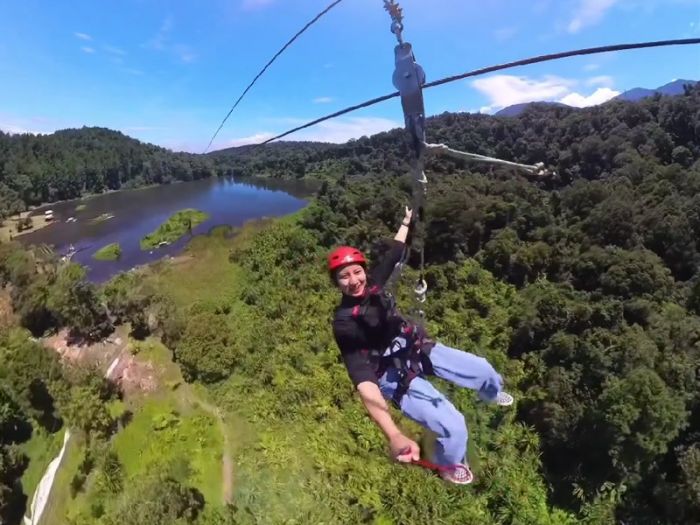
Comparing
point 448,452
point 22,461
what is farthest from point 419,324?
point 22,461

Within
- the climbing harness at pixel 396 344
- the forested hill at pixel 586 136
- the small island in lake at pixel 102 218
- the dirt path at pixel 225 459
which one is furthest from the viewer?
the small island in lake at pixel 102 218

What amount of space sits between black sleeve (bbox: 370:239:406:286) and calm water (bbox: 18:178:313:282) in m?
35.4

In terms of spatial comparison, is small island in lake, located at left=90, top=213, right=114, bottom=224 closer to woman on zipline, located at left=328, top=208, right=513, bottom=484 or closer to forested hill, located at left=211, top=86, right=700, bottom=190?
forested hill, located at left=211, top=86, right=700, bottom=190

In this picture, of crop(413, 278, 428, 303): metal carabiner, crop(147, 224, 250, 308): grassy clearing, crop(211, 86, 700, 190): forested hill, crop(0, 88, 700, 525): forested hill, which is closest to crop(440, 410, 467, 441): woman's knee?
crop(413, 278, 428, 303): metal carabiner

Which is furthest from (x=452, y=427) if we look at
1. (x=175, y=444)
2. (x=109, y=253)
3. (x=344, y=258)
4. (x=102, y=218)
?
(x=102, y=218)

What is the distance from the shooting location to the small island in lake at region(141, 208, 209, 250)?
42.2 m

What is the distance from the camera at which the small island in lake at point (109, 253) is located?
39.0m

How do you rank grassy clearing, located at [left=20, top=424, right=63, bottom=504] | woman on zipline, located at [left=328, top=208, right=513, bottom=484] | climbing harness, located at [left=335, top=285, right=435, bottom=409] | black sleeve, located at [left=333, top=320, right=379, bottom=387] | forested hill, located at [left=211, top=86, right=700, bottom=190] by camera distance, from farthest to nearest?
1. forested hill, located at [left=211, top=86, right=700, bottom=190]
2. grassy clearing, located at [left=20, top=424, right=63, bottom=504]
3. climbing harness, located at [left=335, top=285, right=435, bottom=409]
4. woman on zipline, located at [left=328, top=208, right=513, bottom=484]
5. black sleeve, located at [left=333, top=320, right=379, bottom=387]

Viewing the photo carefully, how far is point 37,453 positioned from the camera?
54.4ft

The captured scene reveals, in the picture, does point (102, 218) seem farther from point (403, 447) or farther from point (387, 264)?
point (403, 447)

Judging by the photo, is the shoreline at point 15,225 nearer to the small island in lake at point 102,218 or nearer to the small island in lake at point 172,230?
the small island in lake at point 102,218

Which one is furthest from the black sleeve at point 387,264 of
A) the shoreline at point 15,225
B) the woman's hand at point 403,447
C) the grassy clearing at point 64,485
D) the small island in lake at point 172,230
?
the shoreline at point 15,225

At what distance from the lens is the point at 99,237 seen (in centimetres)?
4681

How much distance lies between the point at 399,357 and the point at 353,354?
69cm
